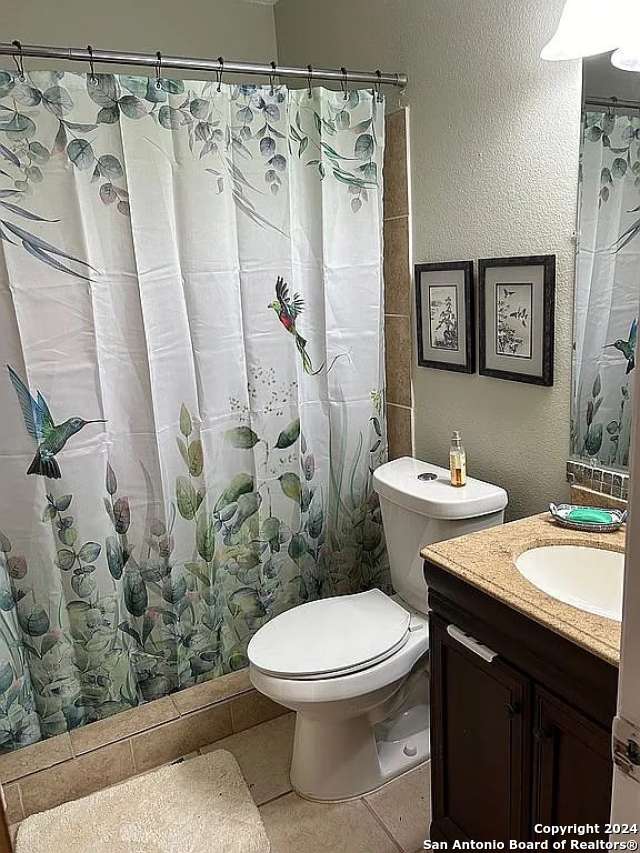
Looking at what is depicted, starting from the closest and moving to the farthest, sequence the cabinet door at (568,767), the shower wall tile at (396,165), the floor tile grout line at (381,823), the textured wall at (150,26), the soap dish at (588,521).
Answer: the cabinet door at (568,767)
the soap dish at (588,521)
the floor tile grout line at (381,823)
the shower wall tile at (396,165)
the textured wall at (150,26)

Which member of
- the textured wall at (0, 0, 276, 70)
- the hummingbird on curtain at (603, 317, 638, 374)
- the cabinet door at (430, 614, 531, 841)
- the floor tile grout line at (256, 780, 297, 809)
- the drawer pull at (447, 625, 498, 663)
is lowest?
the floor tile grout line at (256, 780, 297, 809)

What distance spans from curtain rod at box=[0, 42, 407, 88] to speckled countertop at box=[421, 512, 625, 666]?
1.41m

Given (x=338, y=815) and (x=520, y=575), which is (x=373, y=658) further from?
(x=520, y=575)

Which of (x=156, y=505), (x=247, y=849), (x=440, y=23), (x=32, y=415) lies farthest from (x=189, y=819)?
(x=440, y=23)

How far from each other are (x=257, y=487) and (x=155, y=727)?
796mm

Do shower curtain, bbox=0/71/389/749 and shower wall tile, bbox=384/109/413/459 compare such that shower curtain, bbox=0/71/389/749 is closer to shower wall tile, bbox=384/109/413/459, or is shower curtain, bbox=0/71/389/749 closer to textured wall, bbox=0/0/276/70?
shower wall tile, bbox=384/109/413/459

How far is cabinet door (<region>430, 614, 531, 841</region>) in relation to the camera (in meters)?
1.32

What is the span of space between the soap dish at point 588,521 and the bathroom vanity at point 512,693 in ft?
0.08

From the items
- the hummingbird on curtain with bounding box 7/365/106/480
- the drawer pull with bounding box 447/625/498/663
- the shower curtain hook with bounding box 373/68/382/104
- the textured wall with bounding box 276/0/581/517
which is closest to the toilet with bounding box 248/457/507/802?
the textured wall with bounding box 276/0/581/517

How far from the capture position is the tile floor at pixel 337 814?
1.80 meters

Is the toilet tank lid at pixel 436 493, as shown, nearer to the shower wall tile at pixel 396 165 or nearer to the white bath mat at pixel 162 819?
the shower wall tile at pixel 396 165

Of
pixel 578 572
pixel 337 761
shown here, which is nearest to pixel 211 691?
pixel 337 761

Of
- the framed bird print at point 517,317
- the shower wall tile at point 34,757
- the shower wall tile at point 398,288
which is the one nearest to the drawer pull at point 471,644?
the framed bird print at point 517,317

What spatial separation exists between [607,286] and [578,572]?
67 cm
